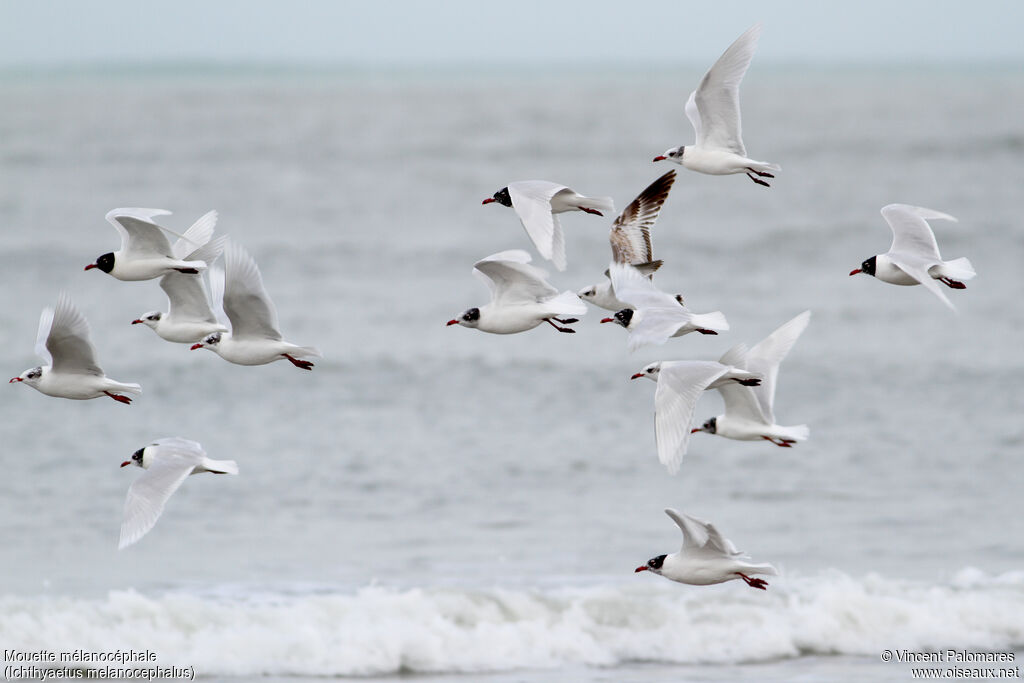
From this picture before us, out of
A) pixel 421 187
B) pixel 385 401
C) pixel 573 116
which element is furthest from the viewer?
pixel 573 116

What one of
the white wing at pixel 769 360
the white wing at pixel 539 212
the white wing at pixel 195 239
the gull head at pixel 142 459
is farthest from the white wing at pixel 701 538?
the white wing at pixel 195 239

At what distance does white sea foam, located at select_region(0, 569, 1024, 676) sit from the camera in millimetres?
8797

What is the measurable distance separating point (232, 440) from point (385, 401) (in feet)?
5.69

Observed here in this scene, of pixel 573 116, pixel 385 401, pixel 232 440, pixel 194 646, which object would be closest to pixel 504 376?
pixel 385 401

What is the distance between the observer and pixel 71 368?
7.12 meters

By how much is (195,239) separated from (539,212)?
199 cm

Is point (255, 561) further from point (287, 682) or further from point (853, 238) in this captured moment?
point (853, 238)

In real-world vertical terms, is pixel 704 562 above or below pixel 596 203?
below

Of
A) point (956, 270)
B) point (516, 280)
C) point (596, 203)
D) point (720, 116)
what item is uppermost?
point (720, 116)

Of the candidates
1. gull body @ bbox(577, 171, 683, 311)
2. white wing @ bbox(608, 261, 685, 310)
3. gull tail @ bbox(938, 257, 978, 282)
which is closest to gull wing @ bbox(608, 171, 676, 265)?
gull body @ bbox(577, 171, 683, 311)

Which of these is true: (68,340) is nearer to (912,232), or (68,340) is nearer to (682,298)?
(682,298)

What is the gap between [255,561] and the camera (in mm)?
10141

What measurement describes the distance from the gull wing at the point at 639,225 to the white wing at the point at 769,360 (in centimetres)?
78

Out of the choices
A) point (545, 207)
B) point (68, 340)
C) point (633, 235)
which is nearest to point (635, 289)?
point (545, 207)
